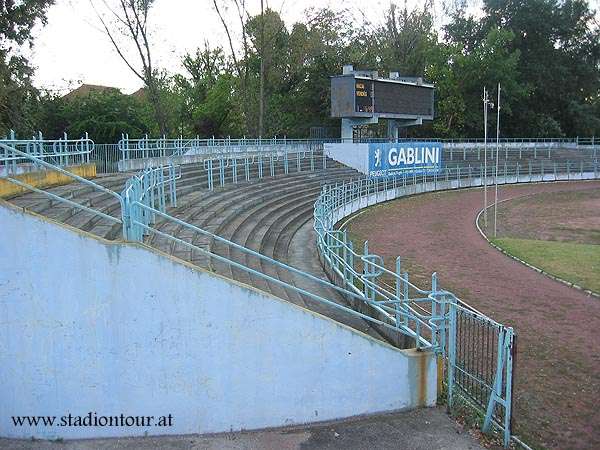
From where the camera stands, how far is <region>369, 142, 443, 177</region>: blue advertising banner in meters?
30.1

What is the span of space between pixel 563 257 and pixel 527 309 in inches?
226

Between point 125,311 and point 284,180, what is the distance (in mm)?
17435

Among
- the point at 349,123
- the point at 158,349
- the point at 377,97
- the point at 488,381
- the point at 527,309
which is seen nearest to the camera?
the point at 158,349

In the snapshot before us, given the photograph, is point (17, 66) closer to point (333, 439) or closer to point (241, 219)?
point (241, 219)

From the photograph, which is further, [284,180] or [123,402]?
[284,180]

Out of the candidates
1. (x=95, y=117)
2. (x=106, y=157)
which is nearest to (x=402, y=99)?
(x=95, y=117)

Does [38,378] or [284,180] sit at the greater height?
[284,180]

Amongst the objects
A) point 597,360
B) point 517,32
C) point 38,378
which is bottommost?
point 597,360

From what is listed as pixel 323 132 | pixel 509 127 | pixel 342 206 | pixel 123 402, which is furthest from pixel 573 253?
pixel 509 127

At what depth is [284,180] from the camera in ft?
78.1

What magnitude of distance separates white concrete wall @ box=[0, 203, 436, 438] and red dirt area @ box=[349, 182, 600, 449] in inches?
77.0

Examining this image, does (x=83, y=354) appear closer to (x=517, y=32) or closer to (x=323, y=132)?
(x=323, y=132)

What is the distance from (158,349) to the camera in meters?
6.77

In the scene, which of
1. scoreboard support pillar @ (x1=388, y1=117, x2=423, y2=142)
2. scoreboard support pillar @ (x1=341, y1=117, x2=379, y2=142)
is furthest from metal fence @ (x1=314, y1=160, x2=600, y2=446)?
scoreboard support pillar @ (x1=341, y1=117, x2=379, y2=142)
